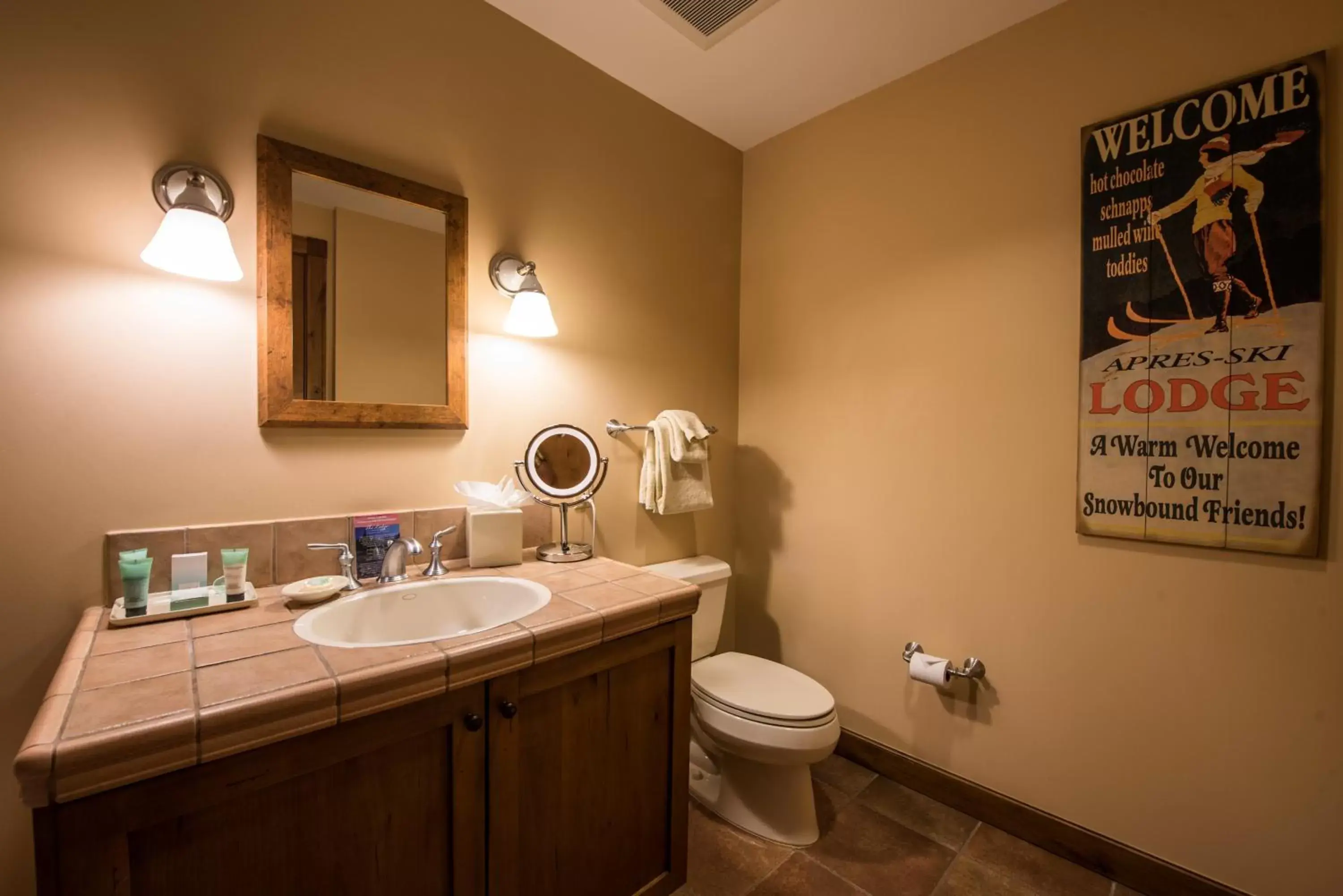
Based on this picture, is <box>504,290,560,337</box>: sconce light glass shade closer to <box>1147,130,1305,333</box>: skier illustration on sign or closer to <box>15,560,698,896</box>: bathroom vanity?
<box>15,560,698,896</box>: bathroom vanity

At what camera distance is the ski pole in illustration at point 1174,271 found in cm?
137

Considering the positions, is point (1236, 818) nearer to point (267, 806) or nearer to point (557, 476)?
point (557, 476)

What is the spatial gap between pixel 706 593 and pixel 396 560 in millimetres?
1064

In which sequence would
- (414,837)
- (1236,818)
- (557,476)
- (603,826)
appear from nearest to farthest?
(414,837), (603,826), (1236,818), (557,476)

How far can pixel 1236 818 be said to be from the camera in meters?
1.34

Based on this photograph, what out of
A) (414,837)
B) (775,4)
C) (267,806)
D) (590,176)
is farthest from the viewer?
(590,176)

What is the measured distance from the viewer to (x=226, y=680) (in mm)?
822

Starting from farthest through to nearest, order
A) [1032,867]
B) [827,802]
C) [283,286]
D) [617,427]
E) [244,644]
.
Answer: [617,427]
[827,802]
[1032,867]
[283,286]
[244,644]

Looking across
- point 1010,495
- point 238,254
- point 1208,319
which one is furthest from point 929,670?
point 238,254

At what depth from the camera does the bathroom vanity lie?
2.28 ft

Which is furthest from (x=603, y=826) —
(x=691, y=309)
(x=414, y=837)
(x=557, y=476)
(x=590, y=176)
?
(x=590, y=176)

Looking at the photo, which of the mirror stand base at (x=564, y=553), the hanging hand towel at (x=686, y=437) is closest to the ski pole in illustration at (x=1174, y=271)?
the hanging hand towel at (x=686, y=437)

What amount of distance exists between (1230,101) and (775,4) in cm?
114

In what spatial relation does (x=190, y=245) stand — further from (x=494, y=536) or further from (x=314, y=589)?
(x=494, y=536)
